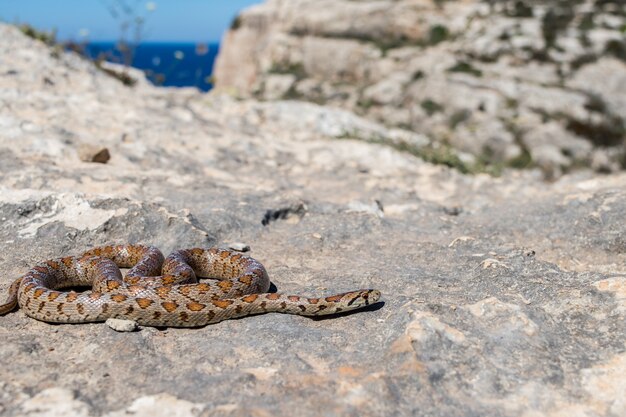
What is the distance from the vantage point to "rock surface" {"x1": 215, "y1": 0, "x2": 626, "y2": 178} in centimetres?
1658

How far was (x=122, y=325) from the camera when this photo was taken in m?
5.71

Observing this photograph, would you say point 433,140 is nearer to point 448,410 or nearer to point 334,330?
point 334,330

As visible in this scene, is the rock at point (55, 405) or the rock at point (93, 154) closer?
the rock at point (55, 405)

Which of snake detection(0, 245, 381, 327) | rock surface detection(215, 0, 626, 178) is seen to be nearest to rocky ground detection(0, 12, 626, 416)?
snake detection(0, 245, 381, 327)

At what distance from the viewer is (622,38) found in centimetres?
1834

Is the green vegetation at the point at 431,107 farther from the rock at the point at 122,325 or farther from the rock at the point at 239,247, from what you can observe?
the rock at the point at 122,325

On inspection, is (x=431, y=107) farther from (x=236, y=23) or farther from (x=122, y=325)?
(x=236, y=23)

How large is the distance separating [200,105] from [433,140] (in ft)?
19.6

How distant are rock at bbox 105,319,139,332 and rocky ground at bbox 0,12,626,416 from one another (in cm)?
9

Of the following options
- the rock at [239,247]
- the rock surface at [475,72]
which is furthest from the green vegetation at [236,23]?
the rock at [239,247]

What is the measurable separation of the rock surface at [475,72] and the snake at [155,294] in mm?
7449

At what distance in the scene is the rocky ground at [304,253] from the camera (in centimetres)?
470

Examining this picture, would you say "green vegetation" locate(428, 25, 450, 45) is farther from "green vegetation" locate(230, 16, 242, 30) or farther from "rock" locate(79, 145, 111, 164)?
"rock" locate(79, 145, 111, 164)

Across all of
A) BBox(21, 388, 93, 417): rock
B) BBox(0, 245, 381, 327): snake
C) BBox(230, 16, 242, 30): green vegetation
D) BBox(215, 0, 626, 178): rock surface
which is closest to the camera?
BBox(21, 388, 93, 417): rock
